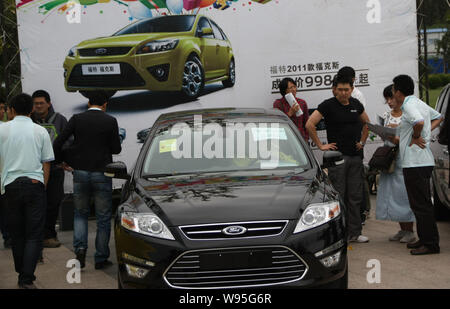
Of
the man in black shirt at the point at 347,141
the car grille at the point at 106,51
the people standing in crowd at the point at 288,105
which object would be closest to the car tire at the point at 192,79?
the car grille at the point at 106,51

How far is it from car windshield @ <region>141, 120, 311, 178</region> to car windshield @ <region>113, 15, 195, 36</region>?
3.67 metres

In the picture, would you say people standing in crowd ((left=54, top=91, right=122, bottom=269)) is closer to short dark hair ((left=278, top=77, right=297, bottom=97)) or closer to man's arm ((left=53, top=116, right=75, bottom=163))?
man's arm ((left=53, top=116, right=75, bottom=163))

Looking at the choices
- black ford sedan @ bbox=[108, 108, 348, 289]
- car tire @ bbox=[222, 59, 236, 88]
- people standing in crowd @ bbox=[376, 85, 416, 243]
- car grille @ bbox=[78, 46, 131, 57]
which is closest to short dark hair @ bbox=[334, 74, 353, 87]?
people standing in crowd @ bbox=[376, 85, 416, 243]

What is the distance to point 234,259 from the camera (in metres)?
4.68

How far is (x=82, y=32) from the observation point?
9.66 meters

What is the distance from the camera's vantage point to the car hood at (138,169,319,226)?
487cm

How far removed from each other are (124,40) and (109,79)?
0.60 metres

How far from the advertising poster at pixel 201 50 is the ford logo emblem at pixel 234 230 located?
5.24m

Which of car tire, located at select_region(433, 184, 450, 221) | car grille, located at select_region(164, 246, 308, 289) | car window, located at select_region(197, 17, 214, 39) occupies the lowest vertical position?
car tire, located at select_region(433, 184, 450, 221)

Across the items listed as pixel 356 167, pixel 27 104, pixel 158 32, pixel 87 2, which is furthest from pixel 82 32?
pixel 356 167

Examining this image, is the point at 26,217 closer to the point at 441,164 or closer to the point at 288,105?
the point at 288,105

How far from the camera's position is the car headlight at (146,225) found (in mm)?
4832
